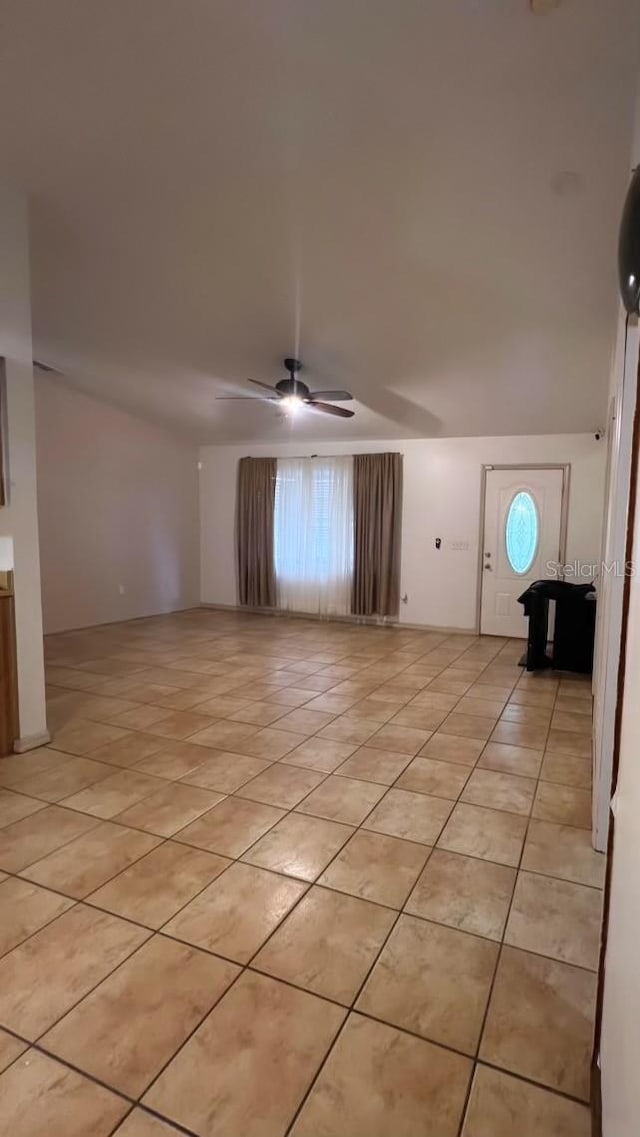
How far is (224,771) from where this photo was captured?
3.03m

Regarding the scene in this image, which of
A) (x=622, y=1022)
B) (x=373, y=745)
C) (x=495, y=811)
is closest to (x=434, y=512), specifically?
(x=373, y=745)

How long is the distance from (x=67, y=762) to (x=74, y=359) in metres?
4.09

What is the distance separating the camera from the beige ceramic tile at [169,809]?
2.49m

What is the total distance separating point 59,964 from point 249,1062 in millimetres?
694

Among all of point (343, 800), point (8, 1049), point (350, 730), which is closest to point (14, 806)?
point (8, 1049)

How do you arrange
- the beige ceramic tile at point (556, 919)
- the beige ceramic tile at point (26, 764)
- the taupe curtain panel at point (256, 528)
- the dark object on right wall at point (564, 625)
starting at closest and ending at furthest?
the beige ceramic tile at point (556, 919) < the beige ceramic tile at point (26, 764) < the dark object on right wall at point (564, 625) < the taupe curtain panel at point (256, 528)

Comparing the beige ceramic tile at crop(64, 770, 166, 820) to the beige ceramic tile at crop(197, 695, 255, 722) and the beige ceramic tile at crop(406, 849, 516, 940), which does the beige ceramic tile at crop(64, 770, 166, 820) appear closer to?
the beige ceramic tile at crop(197, 695, 255, 722)

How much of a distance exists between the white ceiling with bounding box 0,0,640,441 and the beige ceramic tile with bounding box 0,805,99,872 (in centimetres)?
306

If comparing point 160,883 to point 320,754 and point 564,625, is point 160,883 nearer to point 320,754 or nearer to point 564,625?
point 320,754

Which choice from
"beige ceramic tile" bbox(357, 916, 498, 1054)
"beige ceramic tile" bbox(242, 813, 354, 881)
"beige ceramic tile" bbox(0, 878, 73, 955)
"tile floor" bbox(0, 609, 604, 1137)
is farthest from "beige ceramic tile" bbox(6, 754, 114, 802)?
"beige ceramic tile" bbox(357, 916, 498, 1054)

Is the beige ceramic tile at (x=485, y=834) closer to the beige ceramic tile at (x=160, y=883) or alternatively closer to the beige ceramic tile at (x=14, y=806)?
the beige ceramic tile at (x=160, y=883)

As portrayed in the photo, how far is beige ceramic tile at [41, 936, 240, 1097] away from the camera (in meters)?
1.40

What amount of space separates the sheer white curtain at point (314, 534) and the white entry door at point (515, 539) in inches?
69.7

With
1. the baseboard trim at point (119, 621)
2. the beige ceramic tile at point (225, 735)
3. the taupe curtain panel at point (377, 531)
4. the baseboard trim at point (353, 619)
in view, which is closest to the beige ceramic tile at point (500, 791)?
the beige ceramic tile at point (225, 735)
